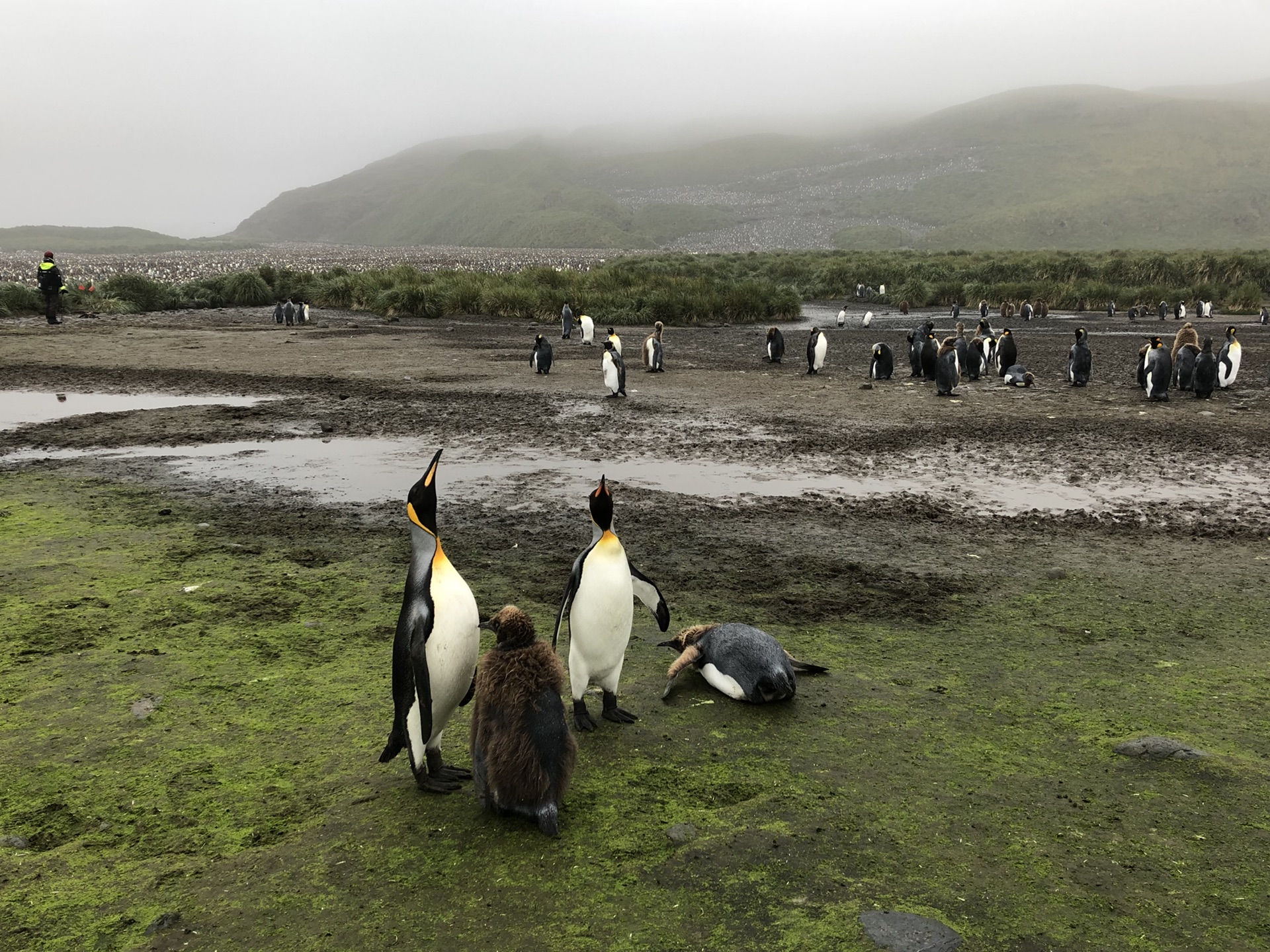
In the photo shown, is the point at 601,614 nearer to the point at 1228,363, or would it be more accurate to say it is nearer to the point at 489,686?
the point at 489,686

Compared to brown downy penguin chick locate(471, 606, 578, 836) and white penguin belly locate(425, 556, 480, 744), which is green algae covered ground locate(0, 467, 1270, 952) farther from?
white penguin belly locate(425, 556, 480, 744)

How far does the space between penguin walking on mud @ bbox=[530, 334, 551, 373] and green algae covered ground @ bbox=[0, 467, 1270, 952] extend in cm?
1172

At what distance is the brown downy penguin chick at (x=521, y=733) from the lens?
3398mm

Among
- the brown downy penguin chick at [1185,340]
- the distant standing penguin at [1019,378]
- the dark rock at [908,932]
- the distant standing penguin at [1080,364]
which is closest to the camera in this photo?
the dark rock at [908,932]

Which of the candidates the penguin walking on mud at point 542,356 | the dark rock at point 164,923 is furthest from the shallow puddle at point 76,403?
the dark rock at point 164,923

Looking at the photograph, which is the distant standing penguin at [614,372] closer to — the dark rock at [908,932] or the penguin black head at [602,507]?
the penguin black head at [602,507]

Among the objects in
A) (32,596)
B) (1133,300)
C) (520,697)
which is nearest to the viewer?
(520,697)

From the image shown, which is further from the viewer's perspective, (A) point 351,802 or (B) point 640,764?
(B) point 640,764

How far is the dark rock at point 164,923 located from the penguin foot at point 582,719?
72.6 inches

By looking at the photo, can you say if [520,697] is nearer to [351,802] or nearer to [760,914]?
[351,802]

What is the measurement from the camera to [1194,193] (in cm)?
14288

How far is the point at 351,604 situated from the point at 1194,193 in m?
168

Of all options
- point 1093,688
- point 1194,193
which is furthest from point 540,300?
point 1194,193

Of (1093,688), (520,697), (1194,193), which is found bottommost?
(1093,688)
